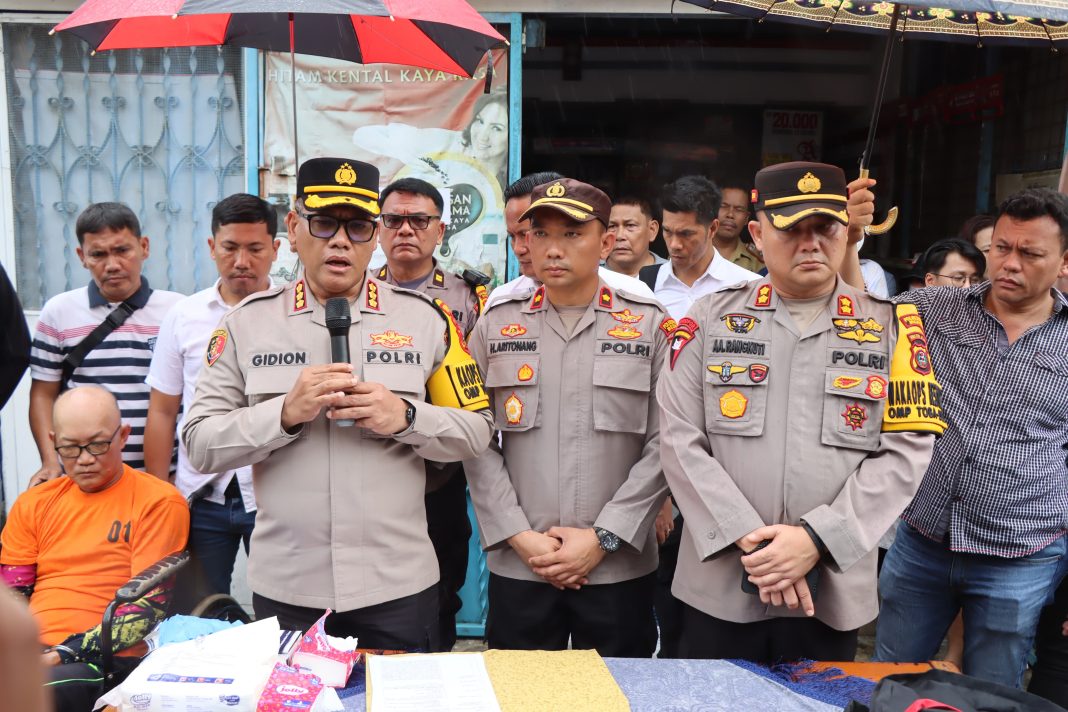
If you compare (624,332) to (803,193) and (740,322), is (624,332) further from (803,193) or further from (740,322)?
(803,193)

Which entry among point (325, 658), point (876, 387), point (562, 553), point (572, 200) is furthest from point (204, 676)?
point (876, 387)

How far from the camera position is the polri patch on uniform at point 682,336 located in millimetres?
2492

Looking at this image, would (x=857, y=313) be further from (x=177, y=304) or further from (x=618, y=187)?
(x=618, y=187)

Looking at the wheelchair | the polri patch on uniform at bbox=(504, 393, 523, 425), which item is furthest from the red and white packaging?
the polri patch on uniform at bbox=(504, 393, 523, 425)

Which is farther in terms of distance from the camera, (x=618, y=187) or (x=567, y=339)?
(x=618, y=187)

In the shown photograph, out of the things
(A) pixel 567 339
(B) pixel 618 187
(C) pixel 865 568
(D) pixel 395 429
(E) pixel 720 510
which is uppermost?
(B) pixel 618 187

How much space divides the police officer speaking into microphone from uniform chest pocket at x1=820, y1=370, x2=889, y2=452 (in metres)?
0.98

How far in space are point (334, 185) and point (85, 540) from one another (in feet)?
4.96

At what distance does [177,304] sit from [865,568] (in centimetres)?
262

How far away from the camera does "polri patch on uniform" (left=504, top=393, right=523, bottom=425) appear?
8.95 ft

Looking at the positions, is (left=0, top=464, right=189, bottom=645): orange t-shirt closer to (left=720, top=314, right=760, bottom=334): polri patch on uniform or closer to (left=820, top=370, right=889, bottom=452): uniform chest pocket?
(left=720, top=314, right=760, bottom=334): polri patch on uniform

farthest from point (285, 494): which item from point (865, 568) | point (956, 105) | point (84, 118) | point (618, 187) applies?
point (618, 187)

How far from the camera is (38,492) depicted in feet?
9.64

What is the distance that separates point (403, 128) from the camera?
4418 millimetres
